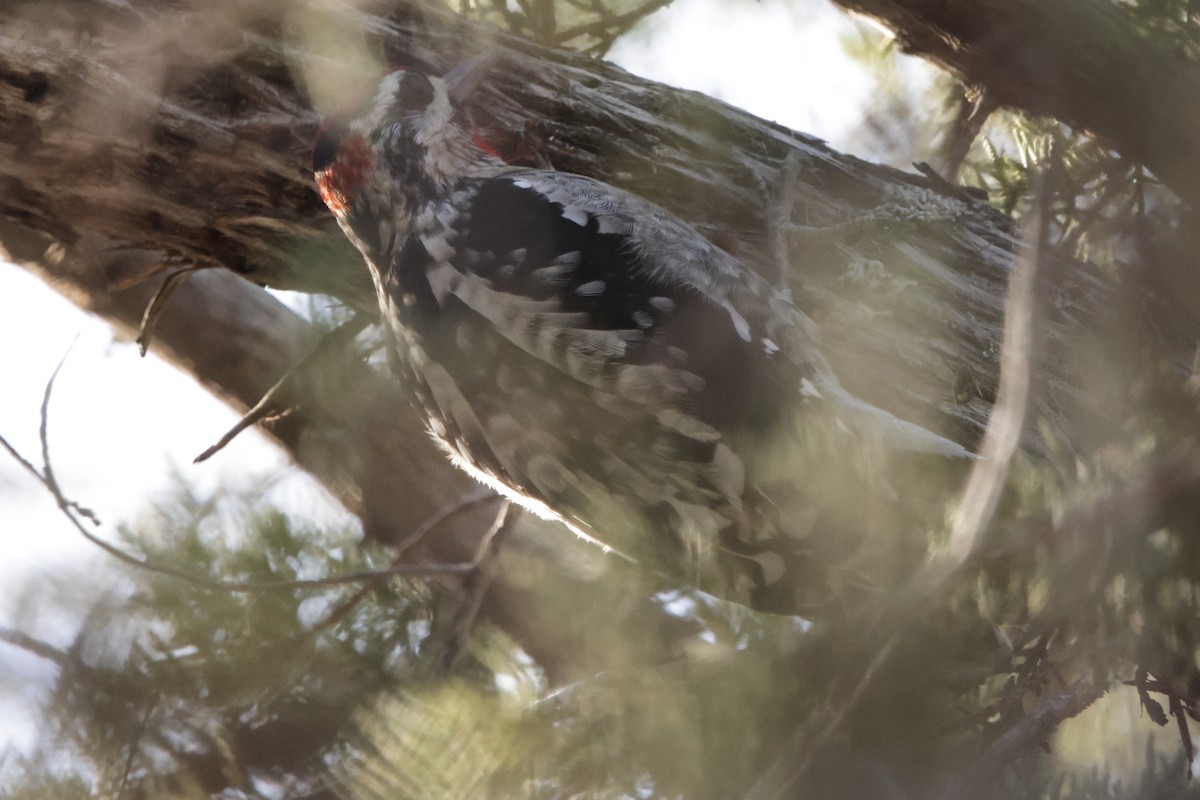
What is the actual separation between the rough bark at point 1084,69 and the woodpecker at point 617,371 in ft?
1.92

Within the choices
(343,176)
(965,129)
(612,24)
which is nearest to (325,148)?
(343,176)

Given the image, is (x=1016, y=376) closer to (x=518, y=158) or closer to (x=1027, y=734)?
(x=1027, y=734)

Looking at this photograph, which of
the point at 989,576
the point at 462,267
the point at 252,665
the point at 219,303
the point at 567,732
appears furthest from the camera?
the point at 219,303

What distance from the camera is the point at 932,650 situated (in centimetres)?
115

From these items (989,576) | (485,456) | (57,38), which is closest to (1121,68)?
(989,576)

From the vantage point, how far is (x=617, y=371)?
1.80m

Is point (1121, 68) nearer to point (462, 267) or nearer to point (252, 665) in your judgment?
point (462, 267)

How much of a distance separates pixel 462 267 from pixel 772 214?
2.18 feet

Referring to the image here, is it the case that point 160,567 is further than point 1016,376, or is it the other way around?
point 160,567

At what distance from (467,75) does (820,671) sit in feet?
4.82

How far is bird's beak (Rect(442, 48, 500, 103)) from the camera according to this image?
217cm

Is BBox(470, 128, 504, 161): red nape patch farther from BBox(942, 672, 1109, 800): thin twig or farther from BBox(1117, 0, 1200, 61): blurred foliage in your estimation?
BBox(942, 672, 1109, 800): thin twig

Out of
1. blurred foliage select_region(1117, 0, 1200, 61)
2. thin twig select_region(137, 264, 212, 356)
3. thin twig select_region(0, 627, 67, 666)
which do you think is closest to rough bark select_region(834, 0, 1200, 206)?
blurred foliage select_region(1117, 0, 1200, 61)

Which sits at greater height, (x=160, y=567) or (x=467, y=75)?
(x=467, y=75)
